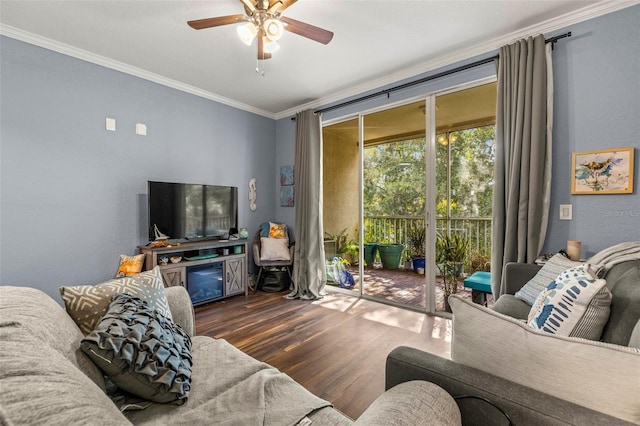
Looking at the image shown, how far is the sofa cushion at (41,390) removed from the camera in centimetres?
42

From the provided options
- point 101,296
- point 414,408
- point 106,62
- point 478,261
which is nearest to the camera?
point 414,408

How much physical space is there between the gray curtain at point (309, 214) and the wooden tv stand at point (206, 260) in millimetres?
742

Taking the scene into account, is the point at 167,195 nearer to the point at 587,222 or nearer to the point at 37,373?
the point at 37,373

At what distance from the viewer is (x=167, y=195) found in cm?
326

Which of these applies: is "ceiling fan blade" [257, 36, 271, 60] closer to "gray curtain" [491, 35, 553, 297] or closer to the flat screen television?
the flat screen television

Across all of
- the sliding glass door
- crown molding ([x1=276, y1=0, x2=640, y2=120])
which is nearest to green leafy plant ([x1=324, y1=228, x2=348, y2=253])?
the sliding glass door

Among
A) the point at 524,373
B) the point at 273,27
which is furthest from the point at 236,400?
the point at 273,27

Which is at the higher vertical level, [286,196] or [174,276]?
[286,196]

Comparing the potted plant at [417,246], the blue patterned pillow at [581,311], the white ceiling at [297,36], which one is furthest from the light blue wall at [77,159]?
the blue patterned pillow at [581,311]

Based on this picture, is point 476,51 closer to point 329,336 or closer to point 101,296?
point 329,336

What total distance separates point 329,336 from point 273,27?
2520mm

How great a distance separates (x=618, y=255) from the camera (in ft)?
5.32

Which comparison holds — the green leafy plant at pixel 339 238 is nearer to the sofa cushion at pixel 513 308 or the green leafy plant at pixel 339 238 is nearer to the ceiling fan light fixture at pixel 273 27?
the sofa cushion at pixel 513 308

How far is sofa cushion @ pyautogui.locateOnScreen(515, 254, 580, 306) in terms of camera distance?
72.2 inches
